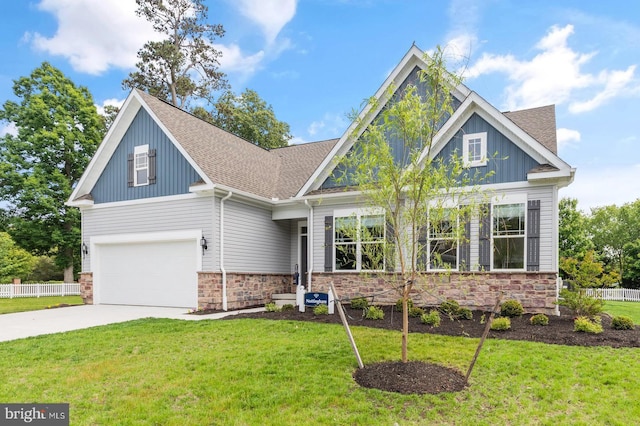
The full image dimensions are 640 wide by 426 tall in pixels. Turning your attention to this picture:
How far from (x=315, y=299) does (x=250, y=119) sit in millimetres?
20019

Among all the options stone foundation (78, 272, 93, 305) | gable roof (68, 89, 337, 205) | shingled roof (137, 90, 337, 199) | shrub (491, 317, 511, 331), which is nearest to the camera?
shrub (491, 317, 511, 331)

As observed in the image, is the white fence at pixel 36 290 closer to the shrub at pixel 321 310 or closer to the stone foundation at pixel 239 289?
the stone foundation at pixel 239 289

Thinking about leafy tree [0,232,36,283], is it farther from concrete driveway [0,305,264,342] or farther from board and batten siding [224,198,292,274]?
board and batten siding [224,198,292,274]

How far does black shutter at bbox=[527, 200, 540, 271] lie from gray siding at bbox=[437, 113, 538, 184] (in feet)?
2.62

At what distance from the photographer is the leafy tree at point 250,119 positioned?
27.8 metres

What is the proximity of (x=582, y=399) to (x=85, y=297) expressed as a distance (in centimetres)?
1486

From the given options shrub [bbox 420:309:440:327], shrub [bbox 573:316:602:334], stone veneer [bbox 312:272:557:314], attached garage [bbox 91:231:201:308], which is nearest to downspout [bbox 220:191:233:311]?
attached garage [bbox 91:231:201:308]

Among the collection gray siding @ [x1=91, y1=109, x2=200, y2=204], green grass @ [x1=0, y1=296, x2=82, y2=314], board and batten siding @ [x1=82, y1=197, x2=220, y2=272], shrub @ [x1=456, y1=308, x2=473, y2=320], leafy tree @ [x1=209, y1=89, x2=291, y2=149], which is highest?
leafy tree @ [x1=209, y1=89, x2=291, y2=149]

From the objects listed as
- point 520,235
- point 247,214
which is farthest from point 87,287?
point 520,235

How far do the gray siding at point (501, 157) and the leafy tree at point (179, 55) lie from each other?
2203 cm

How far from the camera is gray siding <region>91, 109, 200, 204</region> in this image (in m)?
12.6

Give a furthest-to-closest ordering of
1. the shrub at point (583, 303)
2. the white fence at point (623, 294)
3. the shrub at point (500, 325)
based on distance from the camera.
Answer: the white fence at point (623, 294) → the shrub at point (583, 303) → the shrub at point (500, 325)

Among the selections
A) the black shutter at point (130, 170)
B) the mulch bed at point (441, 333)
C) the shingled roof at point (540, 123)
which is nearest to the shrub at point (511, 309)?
the mulch bed at point (441, 333)

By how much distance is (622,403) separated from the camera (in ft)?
15.1
